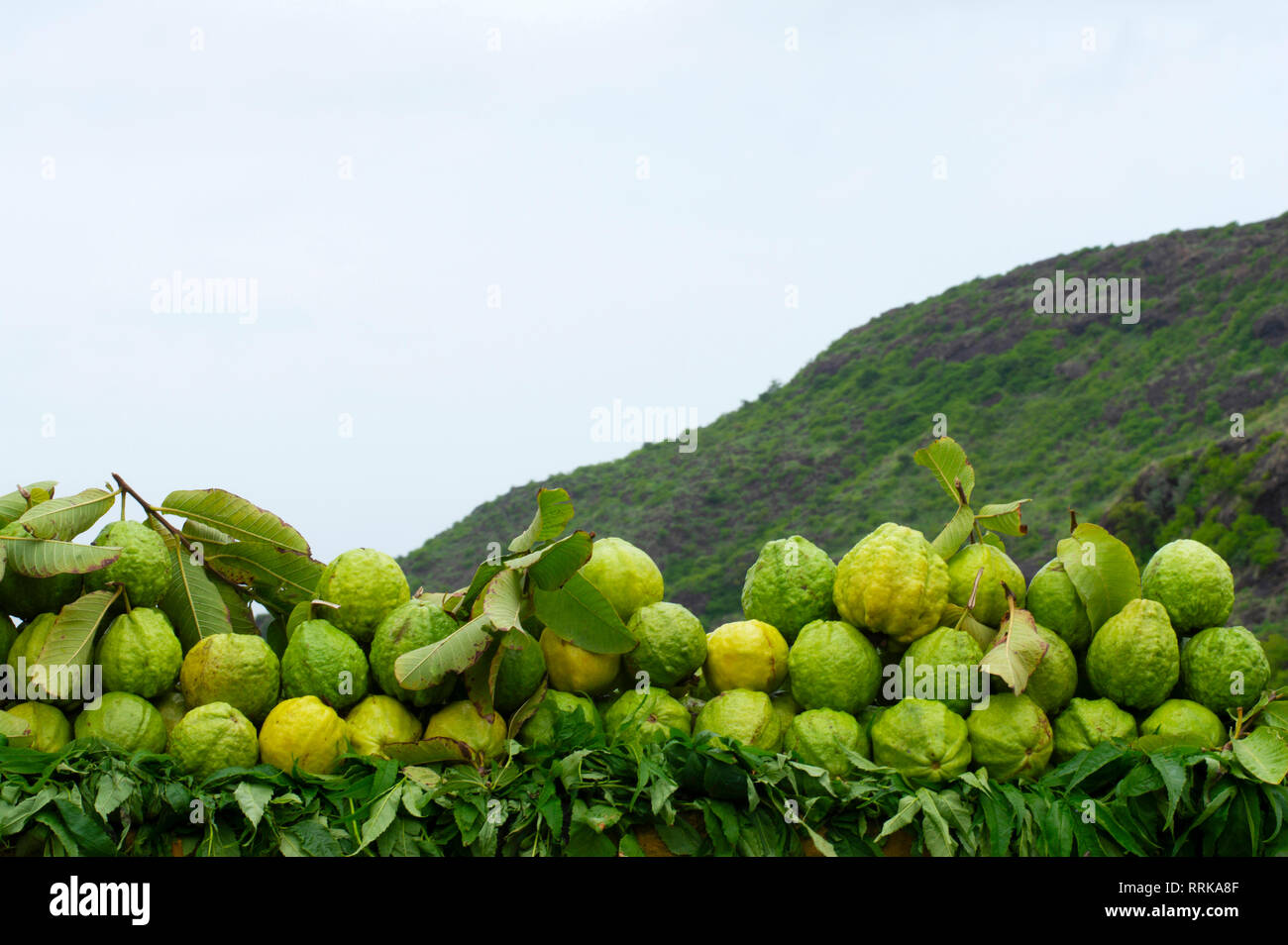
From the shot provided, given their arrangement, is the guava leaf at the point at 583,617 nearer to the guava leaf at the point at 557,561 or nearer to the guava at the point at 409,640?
the guava leaf at the point at 557,561

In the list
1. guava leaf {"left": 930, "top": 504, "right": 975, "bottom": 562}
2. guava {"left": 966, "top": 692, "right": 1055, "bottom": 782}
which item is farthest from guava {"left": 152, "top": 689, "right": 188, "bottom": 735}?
guava leaf {"left": 930, "top": 504, "right": 975, "bottom": 562}

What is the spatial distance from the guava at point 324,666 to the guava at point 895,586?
169cm

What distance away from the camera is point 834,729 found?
3525 millimetres

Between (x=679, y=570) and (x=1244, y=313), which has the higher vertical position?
(x=1244, y=313)

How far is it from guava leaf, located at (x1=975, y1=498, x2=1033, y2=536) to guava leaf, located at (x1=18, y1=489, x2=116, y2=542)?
10.7 feet

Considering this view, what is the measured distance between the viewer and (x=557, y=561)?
3.60 metres

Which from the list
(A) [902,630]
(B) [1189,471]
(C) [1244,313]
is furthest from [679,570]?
(A) [902,630]

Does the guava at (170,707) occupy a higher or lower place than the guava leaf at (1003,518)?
lower

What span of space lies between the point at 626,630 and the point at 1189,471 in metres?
34.4

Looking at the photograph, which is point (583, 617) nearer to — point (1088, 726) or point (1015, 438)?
point (1088, 726)

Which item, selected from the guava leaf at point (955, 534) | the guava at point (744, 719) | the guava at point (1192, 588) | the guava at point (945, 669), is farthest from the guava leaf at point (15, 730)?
the guava at point (1192, 588)

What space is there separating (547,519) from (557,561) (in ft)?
0.65

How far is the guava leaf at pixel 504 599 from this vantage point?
3.39 m
